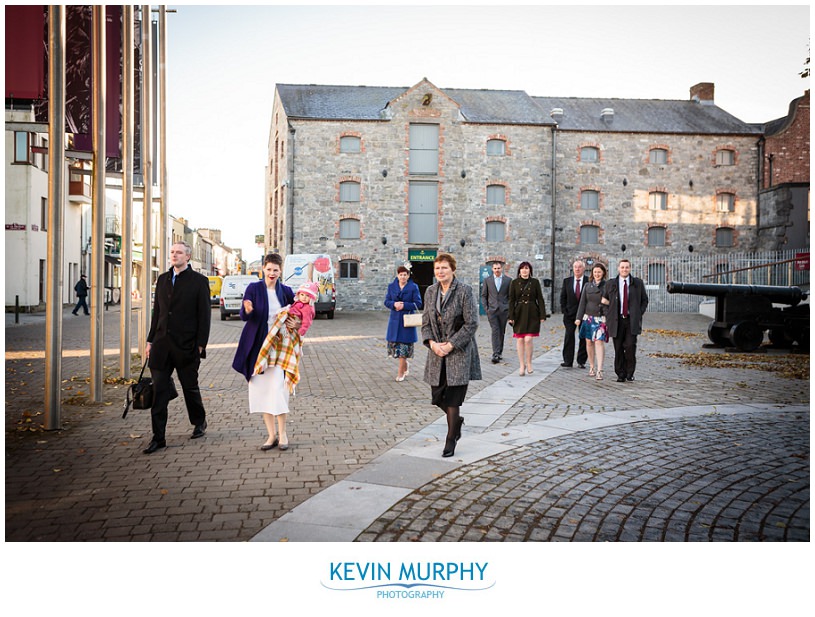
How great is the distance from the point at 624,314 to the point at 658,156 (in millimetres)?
28973

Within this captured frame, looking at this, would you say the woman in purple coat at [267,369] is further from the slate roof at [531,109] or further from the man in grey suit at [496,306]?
the slate roof at [531,109]

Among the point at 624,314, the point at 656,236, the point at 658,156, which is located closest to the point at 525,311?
the point at 624,314

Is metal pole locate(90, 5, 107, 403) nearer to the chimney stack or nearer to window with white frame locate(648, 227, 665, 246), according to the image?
window with white frame locate(648, 227, 665, 246)

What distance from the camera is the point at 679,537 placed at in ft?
10.7

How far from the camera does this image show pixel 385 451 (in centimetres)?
559

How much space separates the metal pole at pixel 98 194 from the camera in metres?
6.62

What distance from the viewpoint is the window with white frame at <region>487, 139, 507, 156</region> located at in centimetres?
3472

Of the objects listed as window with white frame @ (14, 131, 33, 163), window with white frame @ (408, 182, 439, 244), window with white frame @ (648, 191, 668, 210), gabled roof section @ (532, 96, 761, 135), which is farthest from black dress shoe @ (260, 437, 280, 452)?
window with white frame @ (648, 191, 668, 210)

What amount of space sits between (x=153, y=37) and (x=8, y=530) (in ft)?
31.3

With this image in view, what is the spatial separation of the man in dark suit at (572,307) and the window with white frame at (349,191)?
23485 millimetres

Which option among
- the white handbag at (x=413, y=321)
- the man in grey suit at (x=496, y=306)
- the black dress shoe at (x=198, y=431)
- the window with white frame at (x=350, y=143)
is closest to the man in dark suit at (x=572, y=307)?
the man in grey suit at (x=496, y=306)

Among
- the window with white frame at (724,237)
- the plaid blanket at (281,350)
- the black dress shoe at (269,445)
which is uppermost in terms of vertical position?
the window with white frame at (724,237)
